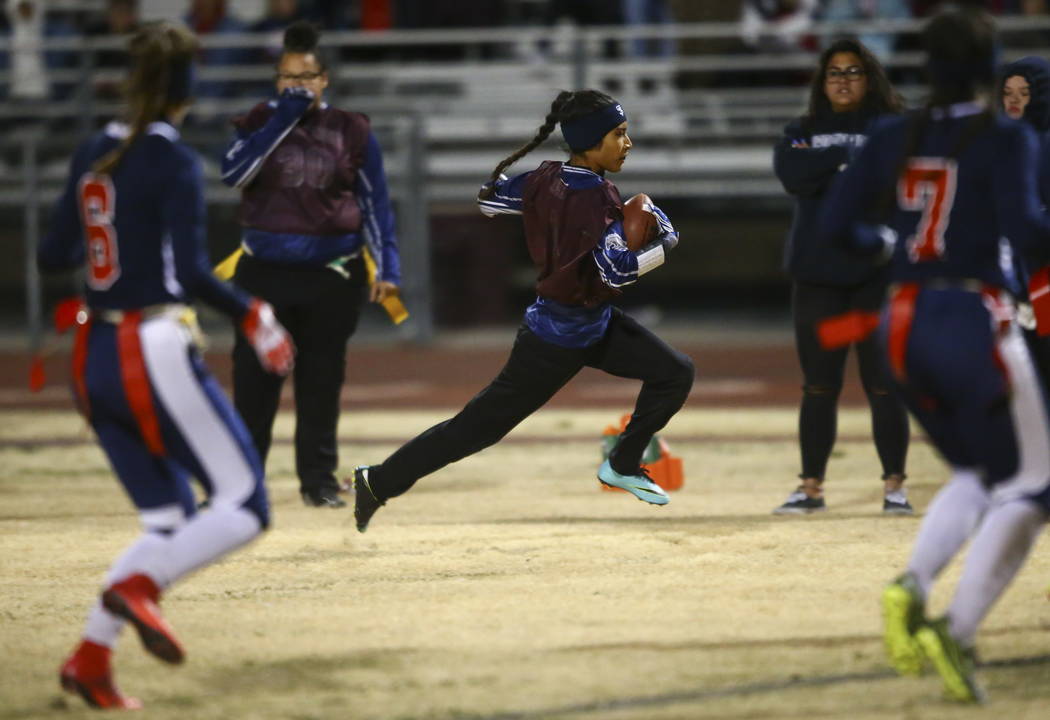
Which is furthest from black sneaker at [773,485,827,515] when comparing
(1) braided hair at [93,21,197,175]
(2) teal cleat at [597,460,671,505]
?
(1) braided hair at [93,21,197,175]

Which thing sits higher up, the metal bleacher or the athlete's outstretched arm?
the athlete's outstretched arm

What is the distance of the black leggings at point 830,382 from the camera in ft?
25.4

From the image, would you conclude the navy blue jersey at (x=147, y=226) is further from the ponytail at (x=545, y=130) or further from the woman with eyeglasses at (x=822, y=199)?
the woman with eyeglasses at (x=822, y=199)

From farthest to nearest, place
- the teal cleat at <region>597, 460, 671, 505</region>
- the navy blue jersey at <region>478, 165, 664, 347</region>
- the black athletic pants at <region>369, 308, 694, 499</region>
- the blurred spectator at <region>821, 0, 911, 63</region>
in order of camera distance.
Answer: the blurred spectator at <region>821, 0, 911, 63</region> < the teal cleat at <region>597, 460, 671, 505</region> < the black athletic pants at <region>369, 308, 694, 499</region> < the navy blue jersey at <region>478, 165, 664, 347</region>

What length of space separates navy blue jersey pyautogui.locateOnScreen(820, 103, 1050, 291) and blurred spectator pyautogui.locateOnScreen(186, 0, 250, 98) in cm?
1414

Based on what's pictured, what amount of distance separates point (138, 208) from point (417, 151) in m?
12.3

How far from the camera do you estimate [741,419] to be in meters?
12.1

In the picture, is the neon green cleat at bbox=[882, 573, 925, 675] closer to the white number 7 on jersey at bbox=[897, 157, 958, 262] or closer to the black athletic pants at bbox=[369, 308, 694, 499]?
the white number 7 on jersey at bbox=[897, 157, 958, 262]

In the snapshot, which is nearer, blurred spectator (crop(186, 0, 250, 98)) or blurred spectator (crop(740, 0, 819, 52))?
blurred spectator (crop(740, 0, 819, 52))

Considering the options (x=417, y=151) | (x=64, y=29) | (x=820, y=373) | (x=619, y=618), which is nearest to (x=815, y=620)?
(x=619, y=618)

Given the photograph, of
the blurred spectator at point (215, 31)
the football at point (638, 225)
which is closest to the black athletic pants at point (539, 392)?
the football at point (638, 225)

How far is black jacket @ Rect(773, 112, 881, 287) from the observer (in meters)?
7.55

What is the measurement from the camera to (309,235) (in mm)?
8195

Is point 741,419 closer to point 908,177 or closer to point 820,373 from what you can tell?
point 820,373
